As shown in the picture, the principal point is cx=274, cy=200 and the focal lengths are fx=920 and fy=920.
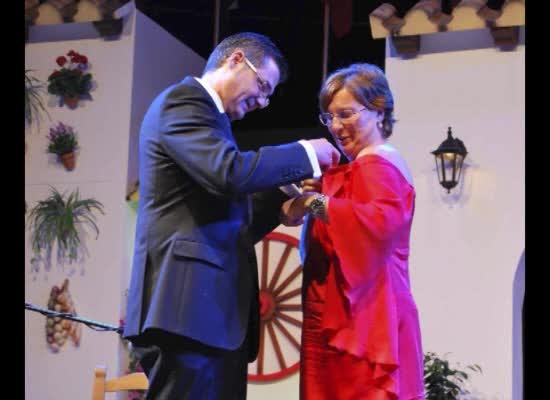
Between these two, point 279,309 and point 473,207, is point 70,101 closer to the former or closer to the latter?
point 279,309

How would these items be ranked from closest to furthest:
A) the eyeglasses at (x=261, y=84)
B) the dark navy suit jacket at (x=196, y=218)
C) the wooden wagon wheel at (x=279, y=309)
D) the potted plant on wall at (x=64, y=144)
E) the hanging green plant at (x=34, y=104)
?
the dark navy suit jacket at (x=196, y=218) < the eyeglasses at (x=261, y=84) < the wooden wagon wheel at (x=279, y=309) < the potted plant on wall at (x=64, y=144) < the hanging green plant at (x=34, y=104)

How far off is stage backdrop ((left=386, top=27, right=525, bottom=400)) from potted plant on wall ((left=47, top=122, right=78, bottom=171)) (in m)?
2.32

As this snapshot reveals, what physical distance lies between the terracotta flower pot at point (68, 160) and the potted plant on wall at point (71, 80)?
1.21ft

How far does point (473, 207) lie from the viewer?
5.58 meters

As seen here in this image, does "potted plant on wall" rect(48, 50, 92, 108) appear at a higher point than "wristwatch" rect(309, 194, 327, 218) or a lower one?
higher

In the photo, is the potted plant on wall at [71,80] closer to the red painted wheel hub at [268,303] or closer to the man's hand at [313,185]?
the red painted wheel hub at [268,303]

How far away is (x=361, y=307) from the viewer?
2473mm

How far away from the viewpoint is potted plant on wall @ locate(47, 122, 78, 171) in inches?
258

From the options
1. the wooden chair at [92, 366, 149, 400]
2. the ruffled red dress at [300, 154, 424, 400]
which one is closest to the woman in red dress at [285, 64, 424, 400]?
the ruffled red dress at [300, 154, 424, 400]

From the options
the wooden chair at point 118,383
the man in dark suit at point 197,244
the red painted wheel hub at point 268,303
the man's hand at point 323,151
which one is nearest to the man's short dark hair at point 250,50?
the man in dark suit at point 197,244

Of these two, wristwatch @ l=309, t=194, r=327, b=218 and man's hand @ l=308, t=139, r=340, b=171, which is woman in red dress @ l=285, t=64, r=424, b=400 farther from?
man's hand @ l=308, t=139, r=340, b=171

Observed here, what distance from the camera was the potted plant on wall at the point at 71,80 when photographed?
259 inches
